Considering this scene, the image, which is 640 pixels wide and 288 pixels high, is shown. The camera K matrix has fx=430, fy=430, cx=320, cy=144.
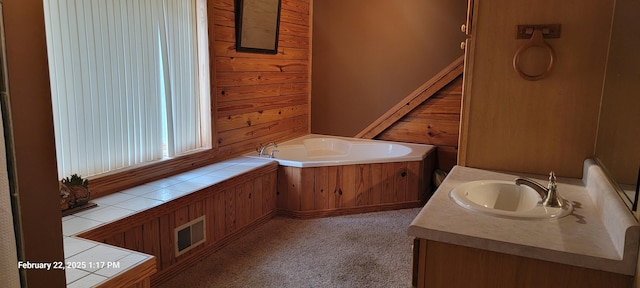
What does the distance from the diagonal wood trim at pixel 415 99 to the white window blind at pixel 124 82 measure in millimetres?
1894

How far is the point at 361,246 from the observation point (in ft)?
9.82

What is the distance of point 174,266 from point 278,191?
48.7 inches

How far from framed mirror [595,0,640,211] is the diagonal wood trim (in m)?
2.21

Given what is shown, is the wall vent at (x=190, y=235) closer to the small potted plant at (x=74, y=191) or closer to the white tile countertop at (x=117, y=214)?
the white tile countertop at (x=117, y=214)

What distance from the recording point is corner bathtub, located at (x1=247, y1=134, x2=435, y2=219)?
141 inches

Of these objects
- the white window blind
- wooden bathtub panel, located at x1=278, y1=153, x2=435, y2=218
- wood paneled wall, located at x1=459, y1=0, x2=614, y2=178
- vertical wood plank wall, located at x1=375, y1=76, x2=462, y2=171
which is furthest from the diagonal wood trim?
wood paneled wall, located at x1=459, y1=0, x2=614, y2=178

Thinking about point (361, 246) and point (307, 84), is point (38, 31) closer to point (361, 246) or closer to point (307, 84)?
point (361, 246)

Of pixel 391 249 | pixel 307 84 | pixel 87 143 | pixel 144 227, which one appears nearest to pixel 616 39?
pixel 391 249

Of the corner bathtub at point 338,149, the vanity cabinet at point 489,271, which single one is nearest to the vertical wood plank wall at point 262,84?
the corner bathtub at point 338,149

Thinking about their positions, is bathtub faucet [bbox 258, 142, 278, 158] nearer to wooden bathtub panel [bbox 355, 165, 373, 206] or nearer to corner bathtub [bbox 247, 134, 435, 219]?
corner bathtub [bbox 247, 134, 435, 219]

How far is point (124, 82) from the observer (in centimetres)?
265

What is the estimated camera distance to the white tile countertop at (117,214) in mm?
1676

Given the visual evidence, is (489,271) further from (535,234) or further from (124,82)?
(124,82)

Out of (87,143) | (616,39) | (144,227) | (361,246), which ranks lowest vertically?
(361,246)
